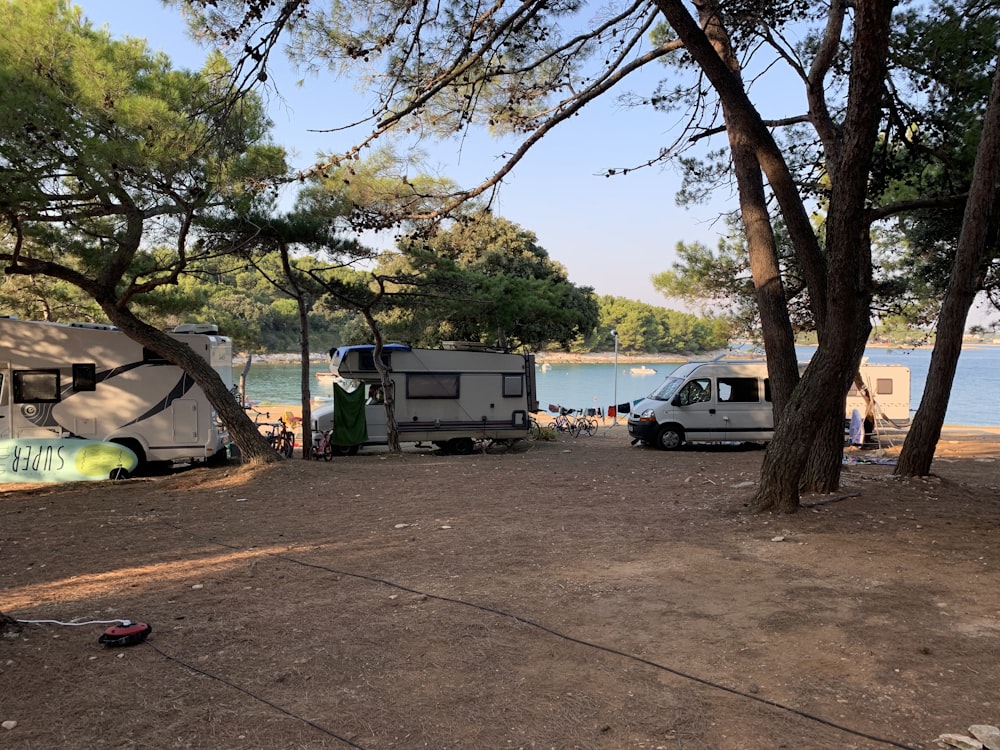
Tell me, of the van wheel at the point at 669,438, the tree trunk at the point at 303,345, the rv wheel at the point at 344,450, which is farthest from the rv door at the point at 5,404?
the van wheel at the point at 669,438

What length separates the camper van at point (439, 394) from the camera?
1462cm

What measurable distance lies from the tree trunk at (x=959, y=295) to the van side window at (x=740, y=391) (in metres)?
7.25

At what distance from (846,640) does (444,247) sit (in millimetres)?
14014

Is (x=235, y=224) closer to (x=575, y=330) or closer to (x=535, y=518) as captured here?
(x=535, y=518)

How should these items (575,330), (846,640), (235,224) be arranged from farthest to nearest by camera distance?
(575,330) → (235,224) → (846,640)

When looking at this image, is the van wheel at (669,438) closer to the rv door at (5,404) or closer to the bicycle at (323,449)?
the bicycle at (323,449)

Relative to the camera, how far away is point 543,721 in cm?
265

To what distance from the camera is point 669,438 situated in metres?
15.7

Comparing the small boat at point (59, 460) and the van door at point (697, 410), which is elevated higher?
the van door at point (697, 410)

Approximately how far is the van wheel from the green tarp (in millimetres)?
6451

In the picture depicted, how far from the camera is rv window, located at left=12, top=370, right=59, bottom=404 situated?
10.6 m

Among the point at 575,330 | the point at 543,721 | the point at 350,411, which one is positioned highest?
the point at 575,330

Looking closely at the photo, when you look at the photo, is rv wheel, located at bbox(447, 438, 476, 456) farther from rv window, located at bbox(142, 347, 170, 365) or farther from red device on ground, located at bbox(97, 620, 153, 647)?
red device on ground, located at bbox(97, 620, 153, 647)

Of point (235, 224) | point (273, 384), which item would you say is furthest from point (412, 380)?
point (273, 384)
